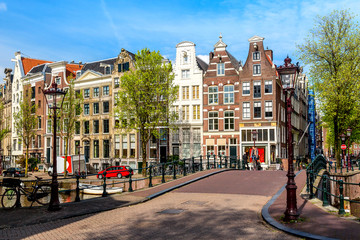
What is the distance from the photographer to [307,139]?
222 feet

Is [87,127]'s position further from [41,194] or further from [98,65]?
[41,194]

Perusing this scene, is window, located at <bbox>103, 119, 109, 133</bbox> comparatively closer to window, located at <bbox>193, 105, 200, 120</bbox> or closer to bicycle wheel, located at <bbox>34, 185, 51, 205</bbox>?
window, located at <bbox>193, 105, 200, 120</bbox>

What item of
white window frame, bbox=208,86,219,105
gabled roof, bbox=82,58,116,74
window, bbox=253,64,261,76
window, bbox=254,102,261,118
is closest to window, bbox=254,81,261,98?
window, bbox=254,102,261,118

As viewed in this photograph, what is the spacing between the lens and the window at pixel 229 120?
39.2 metres

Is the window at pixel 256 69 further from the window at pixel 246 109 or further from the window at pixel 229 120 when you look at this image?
the window at pixel 229 120

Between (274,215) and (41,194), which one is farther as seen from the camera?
(41,194)

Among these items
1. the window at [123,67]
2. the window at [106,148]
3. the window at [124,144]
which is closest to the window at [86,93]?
the window at [123,67]

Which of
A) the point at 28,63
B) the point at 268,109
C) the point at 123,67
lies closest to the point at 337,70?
the point at 268,109

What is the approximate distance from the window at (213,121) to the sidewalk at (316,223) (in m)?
27.7

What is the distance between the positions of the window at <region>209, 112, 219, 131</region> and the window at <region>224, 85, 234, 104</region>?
75.4 inches

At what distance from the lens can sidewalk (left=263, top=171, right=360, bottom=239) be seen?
8.02 metres

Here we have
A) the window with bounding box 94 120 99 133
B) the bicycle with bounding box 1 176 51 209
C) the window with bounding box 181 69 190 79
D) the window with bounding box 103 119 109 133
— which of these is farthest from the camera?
the window with bounding box 94 120 99 133

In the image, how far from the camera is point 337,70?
3195 cm

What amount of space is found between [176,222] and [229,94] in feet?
101
